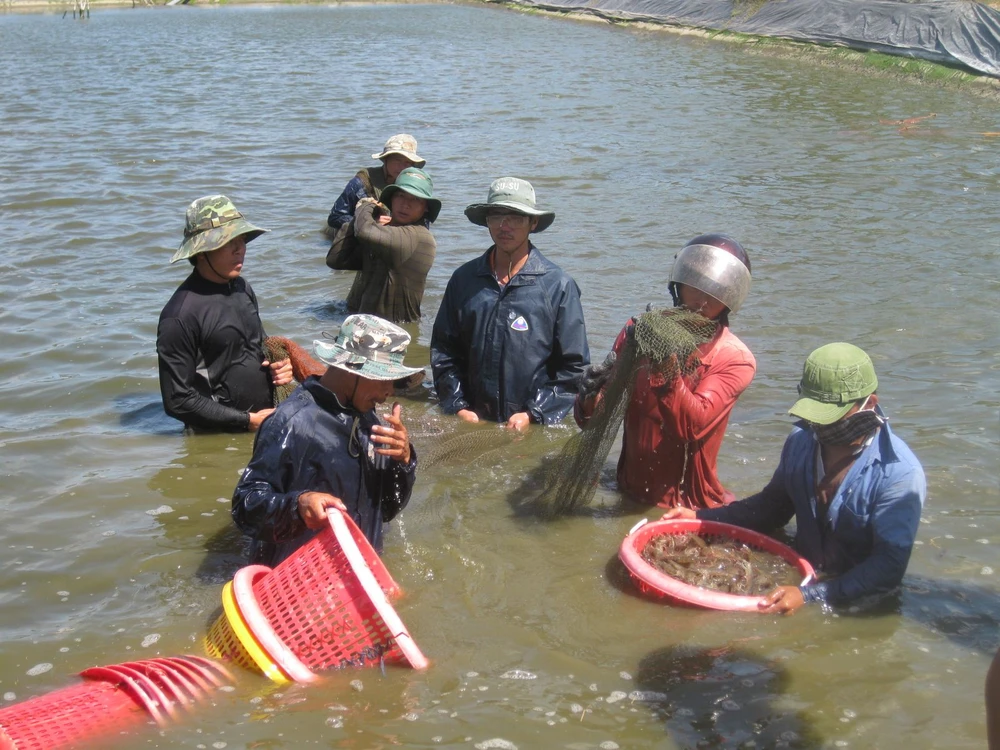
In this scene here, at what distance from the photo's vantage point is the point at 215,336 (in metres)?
5.74

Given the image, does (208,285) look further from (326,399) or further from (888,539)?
(888,539)

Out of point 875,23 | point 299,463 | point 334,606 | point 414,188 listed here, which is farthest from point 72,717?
point 875,23

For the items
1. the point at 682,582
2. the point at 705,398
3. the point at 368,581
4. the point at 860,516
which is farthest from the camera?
the point at 705,398

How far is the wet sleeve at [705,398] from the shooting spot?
486 centimetres

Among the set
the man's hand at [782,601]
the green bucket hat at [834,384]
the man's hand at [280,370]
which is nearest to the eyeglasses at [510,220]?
the man's hand at [280,370]

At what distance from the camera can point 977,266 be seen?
10.7 m

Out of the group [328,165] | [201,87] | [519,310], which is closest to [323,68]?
[201,87]

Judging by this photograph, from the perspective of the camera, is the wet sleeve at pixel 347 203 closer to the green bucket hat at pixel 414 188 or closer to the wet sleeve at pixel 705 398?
the green bucket hat at pixel 414 188

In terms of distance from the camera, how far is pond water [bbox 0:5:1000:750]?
420cm

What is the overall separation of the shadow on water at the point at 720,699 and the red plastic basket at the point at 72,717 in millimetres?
1971

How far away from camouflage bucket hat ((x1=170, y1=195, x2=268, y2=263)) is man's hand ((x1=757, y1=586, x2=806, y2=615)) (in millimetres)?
3135

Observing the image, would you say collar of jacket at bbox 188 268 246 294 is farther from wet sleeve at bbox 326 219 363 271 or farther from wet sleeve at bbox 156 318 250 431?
wet sleeve at bbox 326 219 363 271

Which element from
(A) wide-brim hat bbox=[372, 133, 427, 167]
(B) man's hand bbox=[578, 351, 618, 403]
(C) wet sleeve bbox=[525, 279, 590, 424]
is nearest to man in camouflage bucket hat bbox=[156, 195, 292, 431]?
(C) wet sleeve bbox=[525, 279, 590, 424]

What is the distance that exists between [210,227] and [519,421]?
2.08 meters
